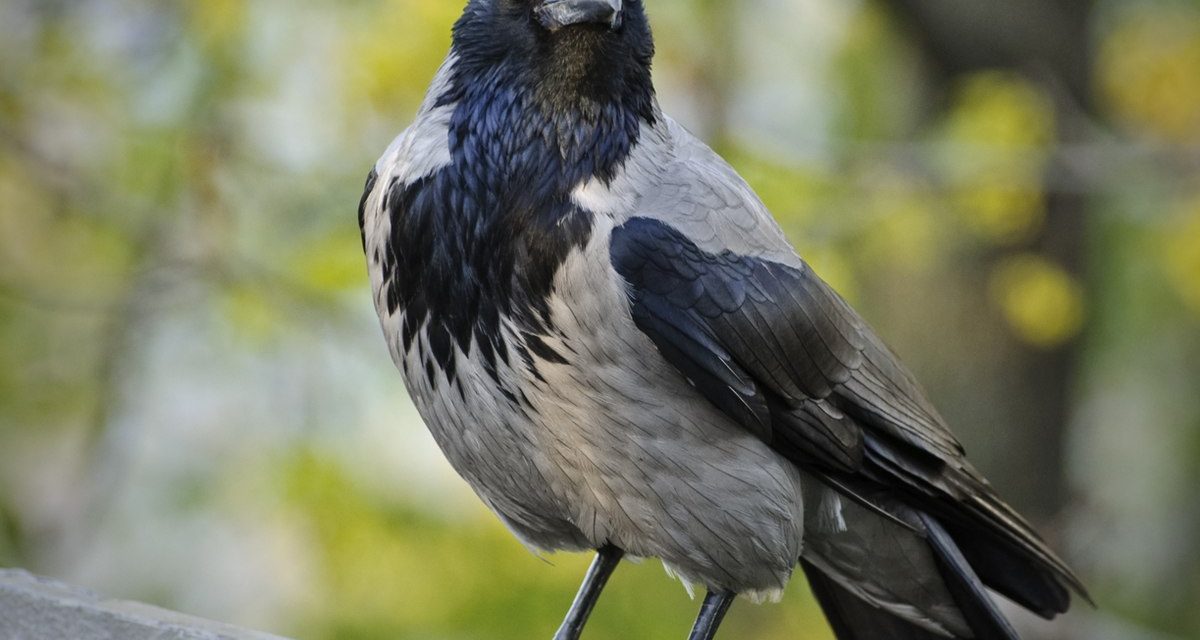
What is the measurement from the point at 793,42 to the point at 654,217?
5.50m

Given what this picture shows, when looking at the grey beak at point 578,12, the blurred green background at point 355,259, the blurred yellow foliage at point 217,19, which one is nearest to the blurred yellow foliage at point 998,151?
the blurred green background at point 355,259

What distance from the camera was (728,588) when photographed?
9.30 ft

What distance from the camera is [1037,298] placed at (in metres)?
5.36

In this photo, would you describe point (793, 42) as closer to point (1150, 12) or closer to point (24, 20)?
point (1150, 12)

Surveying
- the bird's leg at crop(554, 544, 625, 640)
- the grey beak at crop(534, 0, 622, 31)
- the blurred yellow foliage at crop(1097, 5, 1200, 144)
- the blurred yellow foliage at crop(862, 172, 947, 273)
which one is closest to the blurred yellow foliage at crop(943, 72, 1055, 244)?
the blurred yellow foliage at crop(862, 172, 947, 273)

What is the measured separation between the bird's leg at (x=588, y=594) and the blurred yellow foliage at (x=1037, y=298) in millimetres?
2877

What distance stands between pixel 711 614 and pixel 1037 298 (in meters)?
2.97

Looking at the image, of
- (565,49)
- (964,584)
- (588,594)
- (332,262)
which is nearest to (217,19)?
(332,262)

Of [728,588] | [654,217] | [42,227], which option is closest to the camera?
[654,217]

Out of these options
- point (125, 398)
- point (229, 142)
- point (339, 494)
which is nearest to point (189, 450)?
point (125, 398)

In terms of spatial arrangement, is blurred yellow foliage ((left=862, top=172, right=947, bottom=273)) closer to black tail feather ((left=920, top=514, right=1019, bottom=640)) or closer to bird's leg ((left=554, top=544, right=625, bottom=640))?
black tail feather ((left=920, top=514, right=1019, bottom=640))

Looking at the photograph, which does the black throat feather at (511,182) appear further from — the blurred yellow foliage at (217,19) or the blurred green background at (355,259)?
the blurred yellow foliage at (217,19)

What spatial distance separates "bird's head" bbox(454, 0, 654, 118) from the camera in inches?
101

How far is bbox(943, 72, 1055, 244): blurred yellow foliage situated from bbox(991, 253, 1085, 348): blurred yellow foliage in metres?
0.21
